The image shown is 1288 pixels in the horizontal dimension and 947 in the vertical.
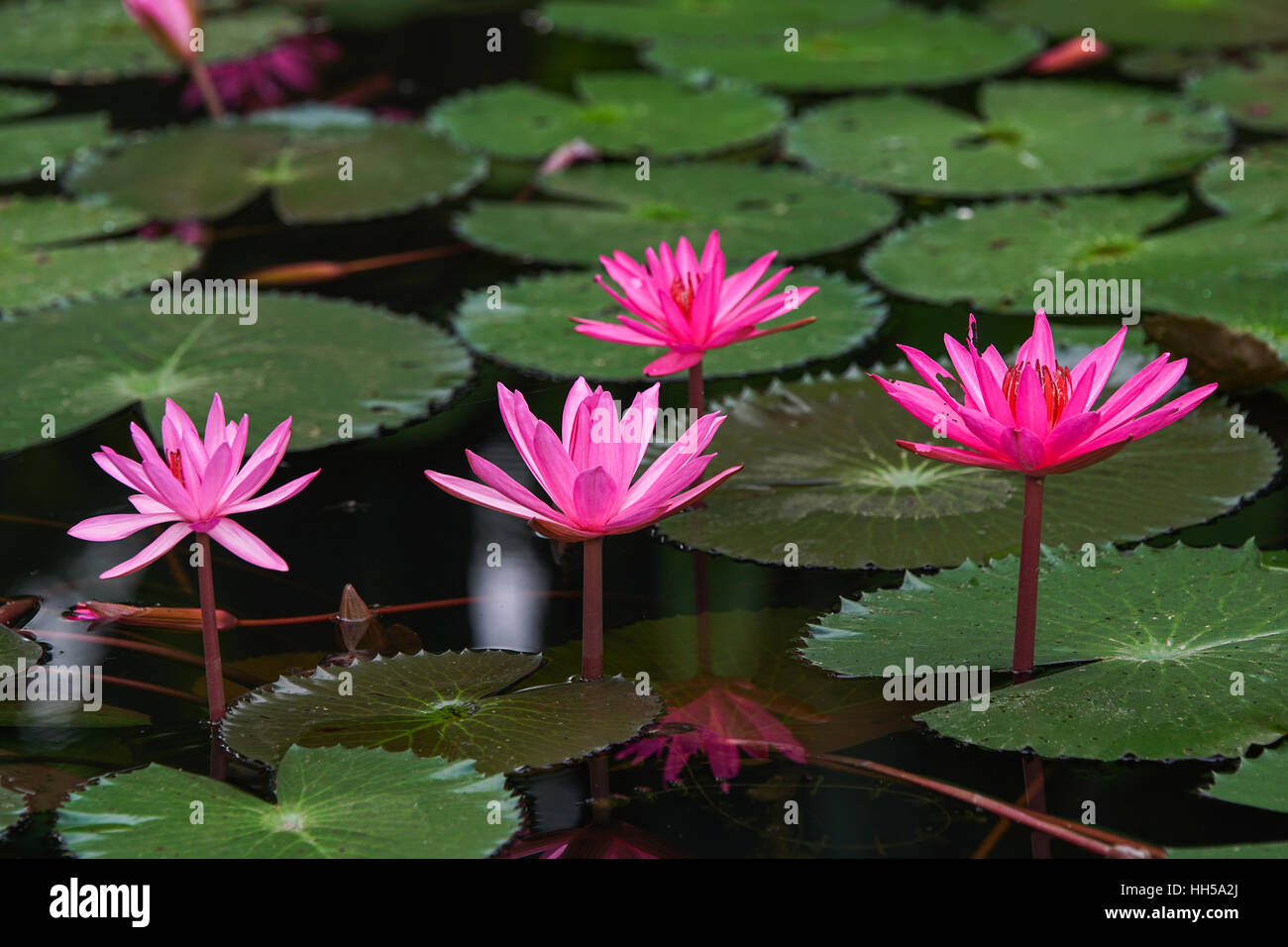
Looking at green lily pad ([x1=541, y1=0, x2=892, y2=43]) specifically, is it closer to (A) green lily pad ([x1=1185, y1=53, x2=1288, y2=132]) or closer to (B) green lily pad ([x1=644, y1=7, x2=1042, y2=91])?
(B) green lily pad ([x1=644, y1=7, x2=1042, y2=91])

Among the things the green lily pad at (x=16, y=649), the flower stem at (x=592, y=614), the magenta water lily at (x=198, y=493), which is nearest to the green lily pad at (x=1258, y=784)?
the flower stem at (x=592, y=614)

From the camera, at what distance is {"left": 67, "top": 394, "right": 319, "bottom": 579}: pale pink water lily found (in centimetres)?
160

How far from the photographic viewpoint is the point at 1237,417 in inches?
95.8

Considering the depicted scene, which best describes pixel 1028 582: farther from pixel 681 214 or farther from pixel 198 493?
pixel 681 214

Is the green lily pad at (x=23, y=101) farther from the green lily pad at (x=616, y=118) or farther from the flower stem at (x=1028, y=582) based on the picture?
the flower stem at (x=1028, y=582)

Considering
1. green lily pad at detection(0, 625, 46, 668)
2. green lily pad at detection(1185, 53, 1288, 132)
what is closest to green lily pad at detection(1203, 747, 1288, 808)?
green lily pad at detection(0, 625, 46, 668)

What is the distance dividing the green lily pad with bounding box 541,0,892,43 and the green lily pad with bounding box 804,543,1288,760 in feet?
11.8

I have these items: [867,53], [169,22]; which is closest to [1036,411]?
[169,22]

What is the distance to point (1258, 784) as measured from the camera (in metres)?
1.51

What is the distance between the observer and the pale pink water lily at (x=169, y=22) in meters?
4.01

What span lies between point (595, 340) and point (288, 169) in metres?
1.52
